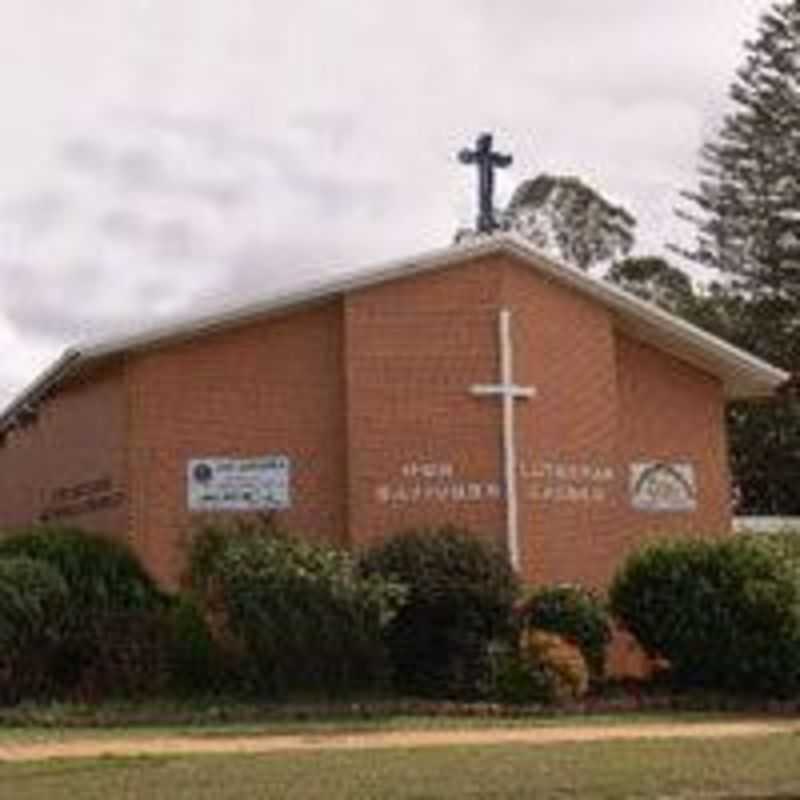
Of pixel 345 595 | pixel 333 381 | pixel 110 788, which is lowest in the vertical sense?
pixel 110 788

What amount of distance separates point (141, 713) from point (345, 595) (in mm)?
3223

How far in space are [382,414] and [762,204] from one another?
96.2 feet

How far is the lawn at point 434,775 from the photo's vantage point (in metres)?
16.8

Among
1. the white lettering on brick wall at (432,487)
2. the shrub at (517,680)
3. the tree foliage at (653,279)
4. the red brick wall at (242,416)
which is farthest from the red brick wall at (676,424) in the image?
the tree foliage at (653,279)

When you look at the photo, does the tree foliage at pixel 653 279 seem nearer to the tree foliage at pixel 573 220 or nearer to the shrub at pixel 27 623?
the tree foliage at pixel 573 220

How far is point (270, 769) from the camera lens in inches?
722

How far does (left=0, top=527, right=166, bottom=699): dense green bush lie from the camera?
25.5 metres

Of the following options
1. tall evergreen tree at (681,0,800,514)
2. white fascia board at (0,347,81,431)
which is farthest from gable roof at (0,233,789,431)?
tall evergreen tree at (681,0,800,514)

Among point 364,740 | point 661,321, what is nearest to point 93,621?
point 364,740

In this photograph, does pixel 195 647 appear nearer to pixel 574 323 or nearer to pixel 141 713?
pixel 141 713

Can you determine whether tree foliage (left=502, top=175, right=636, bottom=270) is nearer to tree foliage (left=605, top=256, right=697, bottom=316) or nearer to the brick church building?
tree foliage (left=605, top=256, right=697, bottom=316)

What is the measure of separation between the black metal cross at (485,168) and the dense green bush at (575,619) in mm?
7014

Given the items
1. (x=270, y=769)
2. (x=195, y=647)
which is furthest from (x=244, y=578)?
(x=270, y=769)

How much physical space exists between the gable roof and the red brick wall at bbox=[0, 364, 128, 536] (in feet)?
1.17
